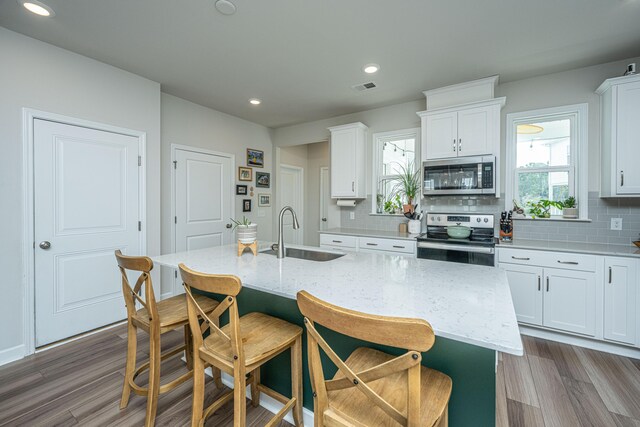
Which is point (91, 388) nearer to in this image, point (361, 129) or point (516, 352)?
point (516, 352)

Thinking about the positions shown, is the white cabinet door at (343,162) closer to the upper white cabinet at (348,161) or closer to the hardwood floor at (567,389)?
the upper white cabinet at (348,161)

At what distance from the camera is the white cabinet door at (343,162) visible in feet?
13.4

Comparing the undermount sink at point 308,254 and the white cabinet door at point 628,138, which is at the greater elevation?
the white cabinet door at point 628,138

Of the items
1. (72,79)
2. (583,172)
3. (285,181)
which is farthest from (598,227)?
(72,79)

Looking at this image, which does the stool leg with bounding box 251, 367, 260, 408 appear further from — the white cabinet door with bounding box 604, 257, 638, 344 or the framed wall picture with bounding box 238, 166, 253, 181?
the framed wall picture with bounding box 238, 166, 253, 181

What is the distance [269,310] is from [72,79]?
115 inches

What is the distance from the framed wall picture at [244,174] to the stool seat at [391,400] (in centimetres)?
399

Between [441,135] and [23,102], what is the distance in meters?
4.11

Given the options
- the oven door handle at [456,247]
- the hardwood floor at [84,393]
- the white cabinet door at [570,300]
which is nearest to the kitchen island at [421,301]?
the hardwood floor at [84,393]

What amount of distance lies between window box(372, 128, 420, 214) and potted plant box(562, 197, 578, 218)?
5.63 feet

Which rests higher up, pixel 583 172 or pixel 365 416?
pixel 583 172

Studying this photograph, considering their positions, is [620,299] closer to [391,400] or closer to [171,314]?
[391,400]

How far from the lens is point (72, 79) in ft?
8.66

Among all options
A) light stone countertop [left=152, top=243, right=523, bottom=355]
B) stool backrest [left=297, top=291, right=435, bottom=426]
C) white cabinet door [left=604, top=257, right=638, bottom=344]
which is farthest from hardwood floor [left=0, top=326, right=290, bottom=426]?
white cabinet door [left=604, top=257, right=638, bottom=344]
